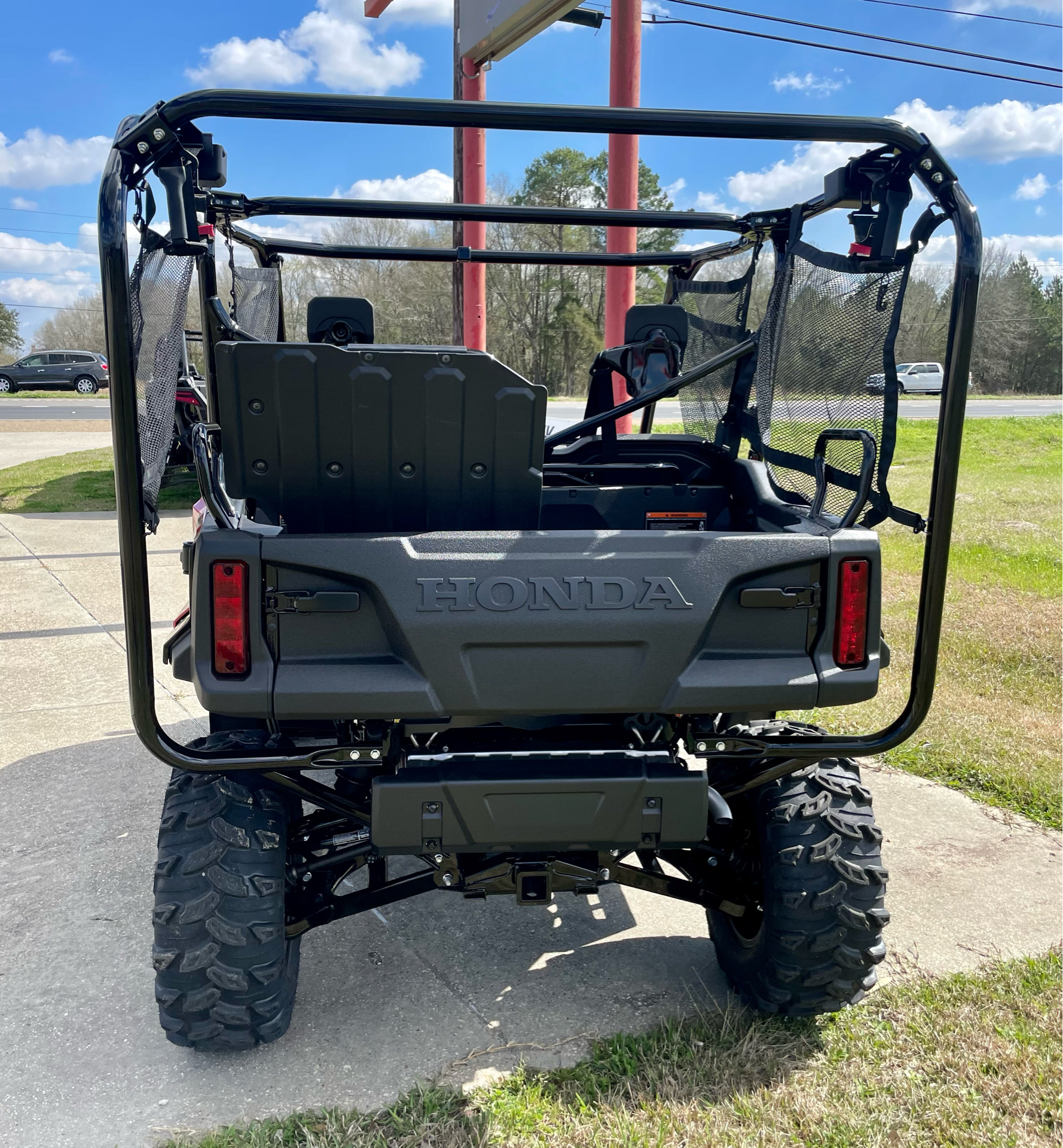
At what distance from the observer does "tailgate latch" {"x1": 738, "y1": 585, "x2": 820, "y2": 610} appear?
207 centimetres

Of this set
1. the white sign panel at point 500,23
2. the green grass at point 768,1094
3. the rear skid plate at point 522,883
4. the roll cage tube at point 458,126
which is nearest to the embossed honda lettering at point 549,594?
the roll cage tube at point 458,126

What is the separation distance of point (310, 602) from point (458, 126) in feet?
3.27

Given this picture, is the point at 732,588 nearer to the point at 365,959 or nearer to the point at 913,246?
the point at 913,246

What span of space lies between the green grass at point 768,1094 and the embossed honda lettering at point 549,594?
3.74 ft

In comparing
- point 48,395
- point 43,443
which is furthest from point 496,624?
point 48,395

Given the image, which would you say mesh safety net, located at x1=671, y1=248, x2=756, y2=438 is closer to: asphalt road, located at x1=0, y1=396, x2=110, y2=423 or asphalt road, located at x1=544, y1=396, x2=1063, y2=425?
asphalt road, located at x1=544, y1=396, x2=1063, y2=425

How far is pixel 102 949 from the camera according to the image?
110 inches

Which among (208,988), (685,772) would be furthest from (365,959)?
(685,772)

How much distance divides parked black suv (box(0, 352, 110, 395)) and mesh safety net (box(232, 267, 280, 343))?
35.5m

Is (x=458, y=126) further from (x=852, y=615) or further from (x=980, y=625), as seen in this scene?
(x=980, y=625)

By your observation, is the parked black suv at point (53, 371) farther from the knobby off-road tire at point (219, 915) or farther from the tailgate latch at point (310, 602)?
the tailgate latch at point (310, 602)

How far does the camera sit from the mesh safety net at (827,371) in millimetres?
2320

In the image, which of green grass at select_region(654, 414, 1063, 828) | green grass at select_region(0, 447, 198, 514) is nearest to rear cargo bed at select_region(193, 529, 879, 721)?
green grass at select_region(654, 414, 1063, 828)

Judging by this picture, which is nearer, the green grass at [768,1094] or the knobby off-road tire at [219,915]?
the green grass at [768,1094]
